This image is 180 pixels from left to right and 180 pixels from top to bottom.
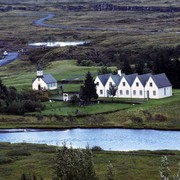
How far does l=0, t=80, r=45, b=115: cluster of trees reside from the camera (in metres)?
91.8

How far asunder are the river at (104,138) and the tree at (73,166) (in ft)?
94.5

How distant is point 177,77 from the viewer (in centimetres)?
10069

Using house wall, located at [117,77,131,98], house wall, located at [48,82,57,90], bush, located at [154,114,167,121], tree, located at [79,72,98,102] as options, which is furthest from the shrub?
house wall, located at [48,82,57,90]

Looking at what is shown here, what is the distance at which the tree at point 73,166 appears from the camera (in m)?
39.1

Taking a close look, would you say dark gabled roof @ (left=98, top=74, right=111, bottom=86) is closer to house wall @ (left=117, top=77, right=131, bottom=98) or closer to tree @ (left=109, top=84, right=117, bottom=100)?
tree @ (left=109, top=84, right=117, bottom=100)

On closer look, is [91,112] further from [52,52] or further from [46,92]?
[52,52]

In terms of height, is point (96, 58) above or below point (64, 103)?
above

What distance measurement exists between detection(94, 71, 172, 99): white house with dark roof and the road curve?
58168mm

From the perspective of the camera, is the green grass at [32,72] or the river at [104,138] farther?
the green grass at [32,72]

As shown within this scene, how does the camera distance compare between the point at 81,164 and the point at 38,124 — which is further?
the point at 38,124

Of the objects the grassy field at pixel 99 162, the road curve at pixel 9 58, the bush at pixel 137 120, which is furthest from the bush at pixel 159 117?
the road curve at pixel 9 58

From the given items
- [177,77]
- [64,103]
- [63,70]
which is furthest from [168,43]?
[64,103]

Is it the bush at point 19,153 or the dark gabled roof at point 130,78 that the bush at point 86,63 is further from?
the bush at point 19,153

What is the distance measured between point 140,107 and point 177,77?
49.2 ft
